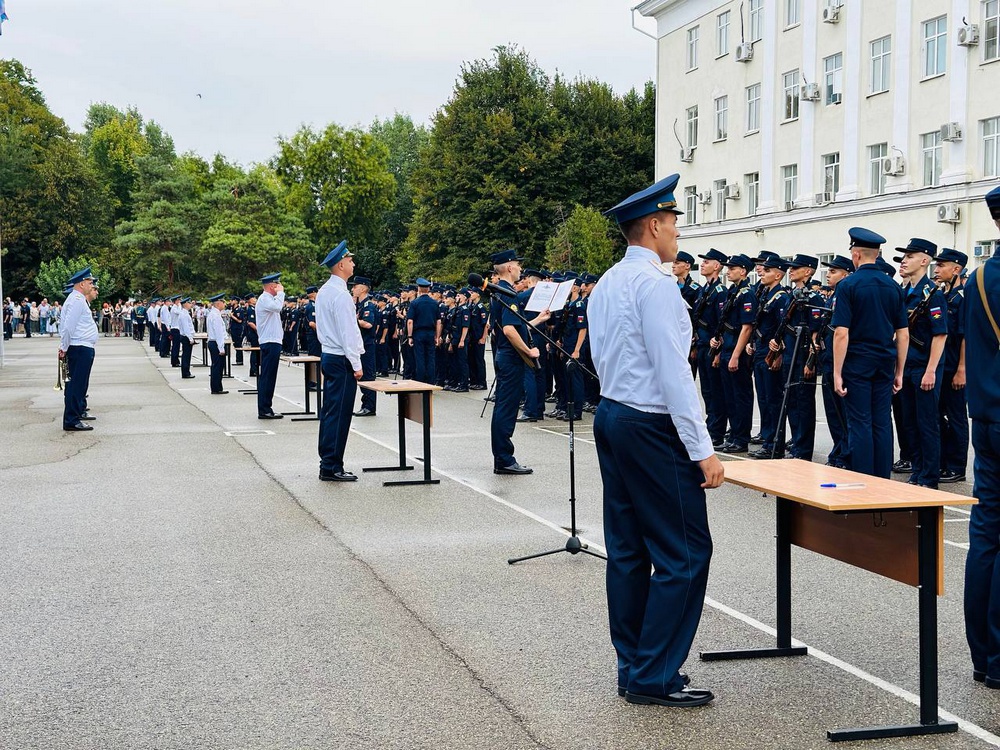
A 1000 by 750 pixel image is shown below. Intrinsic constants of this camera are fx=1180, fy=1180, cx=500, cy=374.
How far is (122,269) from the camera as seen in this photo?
86.9m

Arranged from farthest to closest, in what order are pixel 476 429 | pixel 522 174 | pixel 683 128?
pixel 522 174 < pixel 683 128 < pixel 476 429

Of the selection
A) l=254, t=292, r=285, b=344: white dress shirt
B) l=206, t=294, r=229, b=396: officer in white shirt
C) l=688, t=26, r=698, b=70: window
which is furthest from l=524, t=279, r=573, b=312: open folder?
l=688, t=26, r=698, b=70: window

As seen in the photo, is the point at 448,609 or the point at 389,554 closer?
the point at 448,609

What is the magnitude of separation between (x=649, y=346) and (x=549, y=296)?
9.08 meters

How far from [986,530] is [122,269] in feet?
287

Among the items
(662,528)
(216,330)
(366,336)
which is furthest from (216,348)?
(662,528)

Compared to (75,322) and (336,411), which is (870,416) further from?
(75,322)

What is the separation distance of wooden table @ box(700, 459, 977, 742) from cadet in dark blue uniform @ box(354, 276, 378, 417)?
527 inches

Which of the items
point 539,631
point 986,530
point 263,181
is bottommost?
point 539,631

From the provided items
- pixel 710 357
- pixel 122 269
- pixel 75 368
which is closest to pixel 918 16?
pixel 710 357

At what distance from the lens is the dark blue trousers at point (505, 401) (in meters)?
11.5

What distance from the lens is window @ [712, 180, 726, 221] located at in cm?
4141

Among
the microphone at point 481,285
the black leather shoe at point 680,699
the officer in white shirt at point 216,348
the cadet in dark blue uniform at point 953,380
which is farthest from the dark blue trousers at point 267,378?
the black leather shoe at point 680,699

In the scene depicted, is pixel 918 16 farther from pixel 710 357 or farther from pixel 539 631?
pixel 539 631
